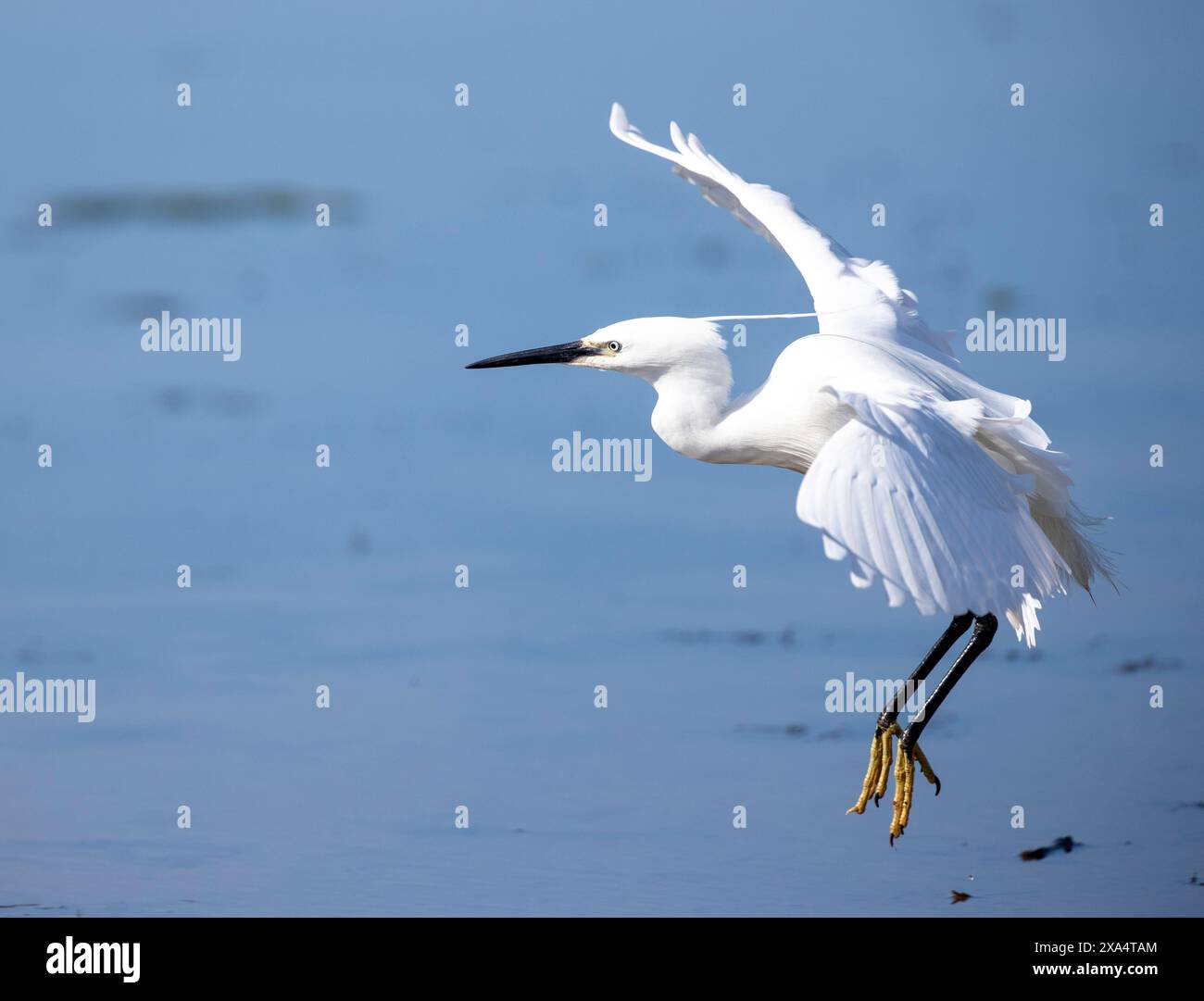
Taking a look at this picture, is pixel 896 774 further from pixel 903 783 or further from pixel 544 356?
pixel 544 356

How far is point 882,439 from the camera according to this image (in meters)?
5.91

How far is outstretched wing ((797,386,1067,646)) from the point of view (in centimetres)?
564

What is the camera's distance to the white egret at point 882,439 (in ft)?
18.9

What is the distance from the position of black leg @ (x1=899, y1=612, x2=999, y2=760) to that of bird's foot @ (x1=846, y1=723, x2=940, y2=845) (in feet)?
0.08

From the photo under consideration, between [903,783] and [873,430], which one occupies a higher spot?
[873,430]

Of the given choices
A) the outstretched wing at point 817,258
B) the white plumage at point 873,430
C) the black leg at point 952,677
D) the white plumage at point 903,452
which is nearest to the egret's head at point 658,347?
the white plumage at point 873,430

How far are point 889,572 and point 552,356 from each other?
2020 mm

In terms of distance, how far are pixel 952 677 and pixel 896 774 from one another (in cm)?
42

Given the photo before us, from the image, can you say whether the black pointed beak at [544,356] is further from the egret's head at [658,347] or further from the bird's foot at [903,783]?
the bird's foot at [903,783]

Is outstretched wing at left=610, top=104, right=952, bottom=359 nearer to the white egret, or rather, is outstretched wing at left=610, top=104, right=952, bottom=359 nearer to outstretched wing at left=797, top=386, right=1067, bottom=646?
the white egret

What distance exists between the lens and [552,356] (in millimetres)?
7207

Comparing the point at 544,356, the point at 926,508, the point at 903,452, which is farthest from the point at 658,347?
the point at 926,508

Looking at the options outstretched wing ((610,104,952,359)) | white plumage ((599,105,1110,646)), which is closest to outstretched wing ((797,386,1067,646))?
white plumage ((599,105,1110,646))

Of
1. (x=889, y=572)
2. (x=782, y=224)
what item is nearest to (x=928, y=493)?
(x=889, y=572)
